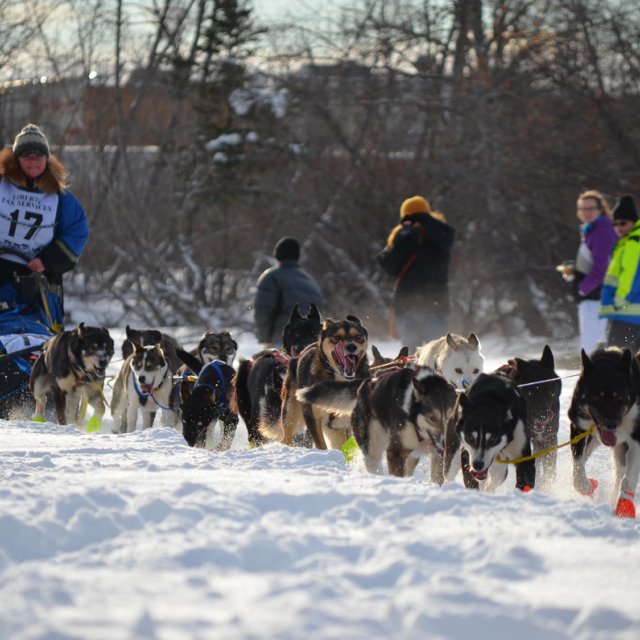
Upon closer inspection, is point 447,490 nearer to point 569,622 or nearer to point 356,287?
point 569,622

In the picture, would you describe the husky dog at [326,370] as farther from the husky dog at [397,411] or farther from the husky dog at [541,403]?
the husky dog at [541,403]

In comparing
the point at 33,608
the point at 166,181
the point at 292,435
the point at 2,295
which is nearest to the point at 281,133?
the point at 166,181

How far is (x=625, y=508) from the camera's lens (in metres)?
4.58

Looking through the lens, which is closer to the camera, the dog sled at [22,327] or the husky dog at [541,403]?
the husky dog at [541,403]

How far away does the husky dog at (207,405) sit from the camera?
6605 mm

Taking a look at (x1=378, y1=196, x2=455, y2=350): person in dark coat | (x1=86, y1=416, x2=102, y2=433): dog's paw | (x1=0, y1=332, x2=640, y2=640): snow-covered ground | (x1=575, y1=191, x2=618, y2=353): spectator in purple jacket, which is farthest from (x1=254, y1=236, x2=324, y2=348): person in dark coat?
(x1=0, y1=332, x2=640, y2=640): snow-covered ground

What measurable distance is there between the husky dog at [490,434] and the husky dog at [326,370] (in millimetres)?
1221

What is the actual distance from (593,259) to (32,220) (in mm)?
4485

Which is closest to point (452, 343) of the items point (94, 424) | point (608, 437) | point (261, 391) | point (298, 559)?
point (261, 391)

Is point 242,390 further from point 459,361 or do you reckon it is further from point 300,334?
point 459,361

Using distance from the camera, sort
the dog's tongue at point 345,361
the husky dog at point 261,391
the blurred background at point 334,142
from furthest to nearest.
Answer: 1. the blurred background at point 334,142
2. the husky dog at point 261,391
3. the dog's tongue at point 345,361

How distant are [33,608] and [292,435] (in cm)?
373

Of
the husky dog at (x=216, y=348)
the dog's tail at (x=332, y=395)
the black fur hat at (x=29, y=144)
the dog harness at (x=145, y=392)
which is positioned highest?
the black fur hat at (x=29, y=144)

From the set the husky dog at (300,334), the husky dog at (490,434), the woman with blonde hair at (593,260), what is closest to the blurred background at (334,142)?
the woman with blonde hair at (593,260)
